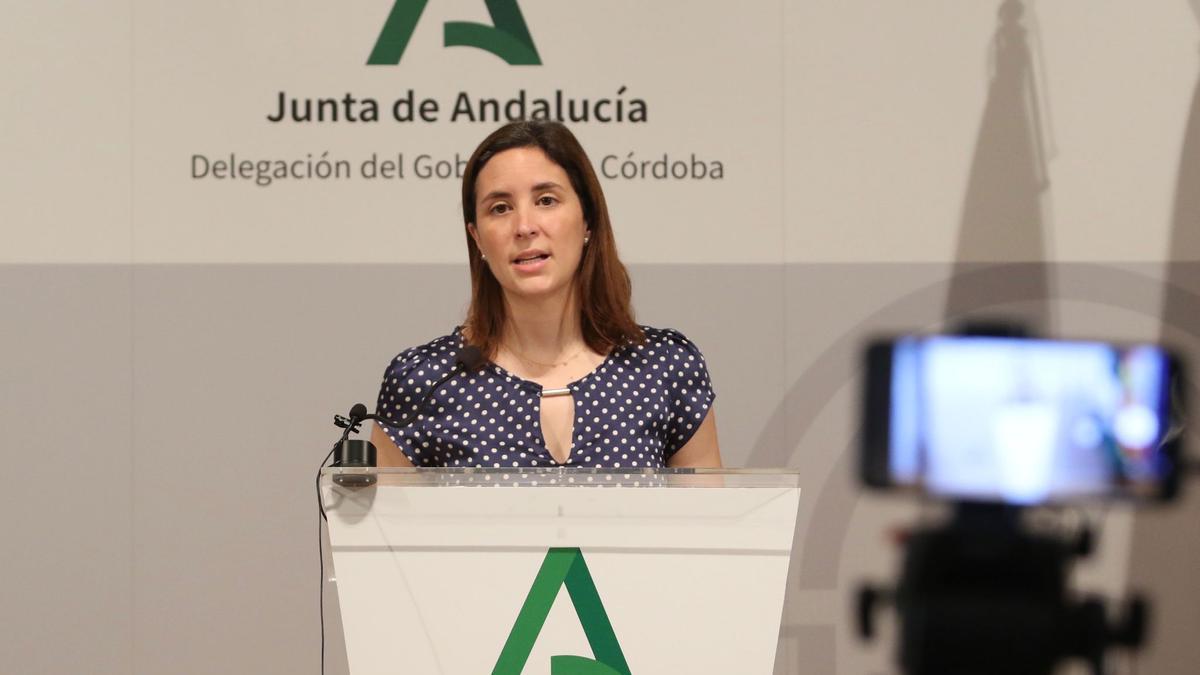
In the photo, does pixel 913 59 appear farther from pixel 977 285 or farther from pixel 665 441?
pixel 665 441

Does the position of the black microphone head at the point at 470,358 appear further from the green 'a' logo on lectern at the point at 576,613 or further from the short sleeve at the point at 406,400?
the green 'a' logo on lectern at the point at 576,613

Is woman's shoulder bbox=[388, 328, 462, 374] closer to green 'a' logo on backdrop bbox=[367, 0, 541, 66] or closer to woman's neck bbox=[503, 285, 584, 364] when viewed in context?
woman's neck bbox=[503, 285, 584, 364]

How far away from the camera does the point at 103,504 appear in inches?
136

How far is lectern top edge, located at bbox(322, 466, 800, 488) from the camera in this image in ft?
5.59

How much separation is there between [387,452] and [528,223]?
1.63ft

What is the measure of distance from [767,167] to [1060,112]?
0.82 metres

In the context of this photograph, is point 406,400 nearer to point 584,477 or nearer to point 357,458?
point 357,458

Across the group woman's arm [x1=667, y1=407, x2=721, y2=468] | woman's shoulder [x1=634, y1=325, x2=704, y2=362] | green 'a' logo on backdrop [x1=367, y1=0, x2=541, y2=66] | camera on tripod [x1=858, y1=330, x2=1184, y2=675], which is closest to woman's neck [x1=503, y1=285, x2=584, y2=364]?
woman's shoulder [x1=634, y1=325, x2=704, y2=362]

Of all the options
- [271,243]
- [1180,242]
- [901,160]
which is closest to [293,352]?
[271,243]

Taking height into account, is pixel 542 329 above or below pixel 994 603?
above

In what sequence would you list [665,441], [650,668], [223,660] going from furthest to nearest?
[223,660] < [665,441] < [650,668]

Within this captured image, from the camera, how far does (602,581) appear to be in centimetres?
171

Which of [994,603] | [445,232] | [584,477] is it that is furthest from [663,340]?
[445,232]

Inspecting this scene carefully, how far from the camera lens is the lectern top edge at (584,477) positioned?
1.71 m
